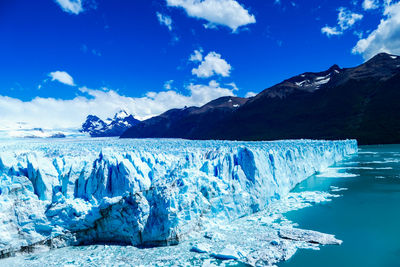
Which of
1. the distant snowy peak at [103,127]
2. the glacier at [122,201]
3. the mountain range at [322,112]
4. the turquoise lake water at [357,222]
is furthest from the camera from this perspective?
the distant snowy peak at [103,127]

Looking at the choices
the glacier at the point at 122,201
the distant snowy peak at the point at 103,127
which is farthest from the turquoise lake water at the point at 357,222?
the distant snowy peak at the point at 103,127

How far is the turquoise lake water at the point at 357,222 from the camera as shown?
825 cm

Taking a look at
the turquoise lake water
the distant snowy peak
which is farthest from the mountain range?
the distant snowy peak

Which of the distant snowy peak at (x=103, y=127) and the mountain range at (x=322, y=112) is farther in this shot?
the distant snowy peak at (x=103, y=127)

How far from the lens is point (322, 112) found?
80688 mm

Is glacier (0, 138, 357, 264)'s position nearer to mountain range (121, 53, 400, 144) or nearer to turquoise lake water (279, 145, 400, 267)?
turquoise lake water (279, 145, 400, 267)

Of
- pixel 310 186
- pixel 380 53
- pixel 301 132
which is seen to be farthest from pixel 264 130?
pixel 310 186

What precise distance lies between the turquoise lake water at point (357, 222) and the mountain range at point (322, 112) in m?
46.1

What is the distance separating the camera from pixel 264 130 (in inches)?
3265

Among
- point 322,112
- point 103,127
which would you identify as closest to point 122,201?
point 322,112

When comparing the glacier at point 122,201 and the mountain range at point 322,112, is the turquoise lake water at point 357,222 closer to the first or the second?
the glacier at point 122,201

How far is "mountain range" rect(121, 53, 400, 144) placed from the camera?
2530 inches

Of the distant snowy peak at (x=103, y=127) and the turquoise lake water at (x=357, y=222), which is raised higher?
the distant snowy peak at (x=103, y=127)

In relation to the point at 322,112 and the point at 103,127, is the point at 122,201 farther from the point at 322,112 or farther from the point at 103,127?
the point at 103,127
